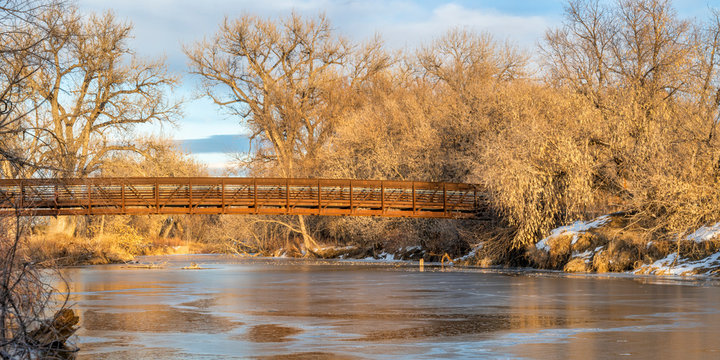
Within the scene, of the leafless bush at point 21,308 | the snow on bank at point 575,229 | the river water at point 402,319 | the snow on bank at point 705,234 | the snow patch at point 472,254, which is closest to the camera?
the leafless bush at point 21,308

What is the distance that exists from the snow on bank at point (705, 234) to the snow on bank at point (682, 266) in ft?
2.13

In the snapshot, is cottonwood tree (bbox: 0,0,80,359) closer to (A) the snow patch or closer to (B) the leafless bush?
(B) the leafless bush

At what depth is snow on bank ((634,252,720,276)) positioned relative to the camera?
3009cm

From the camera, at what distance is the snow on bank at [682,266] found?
1185 inches

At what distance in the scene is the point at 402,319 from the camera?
1705 cm

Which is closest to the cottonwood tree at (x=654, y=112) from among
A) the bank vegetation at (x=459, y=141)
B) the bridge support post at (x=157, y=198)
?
the bank vegetation at (x=459, y=141)

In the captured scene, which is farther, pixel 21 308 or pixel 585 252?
pixel 585 252

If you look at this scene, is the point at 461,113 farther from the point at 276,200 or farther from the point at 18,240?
the point at 18,240

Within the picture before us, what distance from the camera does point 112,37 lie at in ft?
173

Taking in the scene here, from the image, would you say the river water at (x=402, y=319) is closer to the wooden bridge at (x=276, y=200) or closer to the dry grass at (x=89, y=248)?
A: the wooden bridge at (x=276, y=200)

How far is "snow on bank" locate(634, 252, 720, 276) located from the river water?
2590mm

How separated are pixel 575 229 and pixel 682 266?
21.2 ft

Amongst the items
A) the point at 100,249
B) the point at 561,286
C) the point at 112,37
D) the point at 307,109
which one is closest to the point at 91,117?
the point at 112,37

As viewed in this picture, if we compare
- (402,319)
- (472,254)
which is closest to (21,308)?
(402,319)
